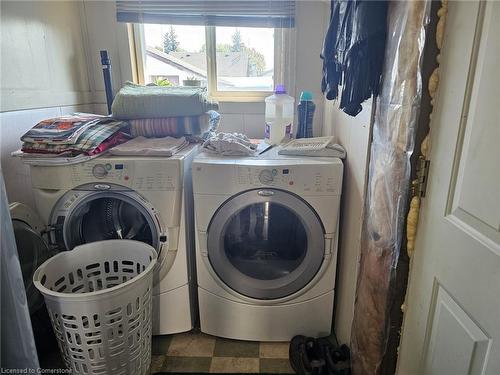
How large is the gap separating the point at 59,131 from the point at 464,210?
1430mm

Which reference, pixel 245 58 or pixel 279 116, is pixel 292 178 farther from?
pixel 245 58

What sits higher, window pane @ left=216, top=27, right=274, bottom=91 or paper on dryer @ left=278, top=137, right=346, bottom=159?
window pane @ left=216, top=27, right=274, bottom=91

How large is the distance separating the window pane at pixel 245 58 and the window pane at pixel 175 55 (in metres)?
0.12

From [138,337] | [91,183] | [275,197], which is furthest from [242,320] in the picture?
[91,183]

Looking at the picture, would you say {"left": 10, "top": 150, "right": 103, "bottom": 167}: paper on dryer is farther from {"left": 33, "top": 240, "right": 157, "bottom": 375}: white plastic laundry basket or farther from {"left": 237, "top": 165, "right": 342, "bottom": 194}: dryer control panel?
{"left": 237, "top": 165, "right": 342, "bottom": 194}: dryer control panel

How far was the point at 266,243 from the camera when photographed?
59.4 inches

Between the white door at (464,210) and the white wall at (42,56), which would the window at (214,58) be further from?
the white door at (464,210)

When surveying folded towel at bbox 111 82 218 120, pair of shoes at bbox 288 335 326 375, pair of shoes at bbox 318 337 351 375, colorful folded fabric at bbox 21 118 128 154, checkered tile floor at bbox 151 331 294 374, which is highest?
folded towel at bbox 111 82 218 120

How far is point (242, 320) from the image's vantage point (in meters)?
1.47

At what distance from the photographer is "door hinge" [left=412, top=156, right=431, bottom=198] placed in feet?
2.61

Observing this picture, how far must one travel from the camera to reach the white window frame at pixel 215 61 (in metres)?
1.96

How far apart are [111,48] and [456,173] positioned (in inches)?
78.9

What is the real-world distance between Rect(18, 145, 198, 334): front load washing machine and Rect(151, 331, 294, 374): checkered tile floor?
0.19 metres

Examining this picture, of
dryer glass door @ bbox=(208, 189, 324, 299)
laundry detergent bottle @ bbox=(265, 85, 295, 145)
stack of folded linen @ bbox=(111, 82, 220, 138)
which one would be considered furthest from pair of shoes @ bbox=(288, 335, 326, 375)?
stack of folded linen @ bbox=(111, 82, 220, 138)
